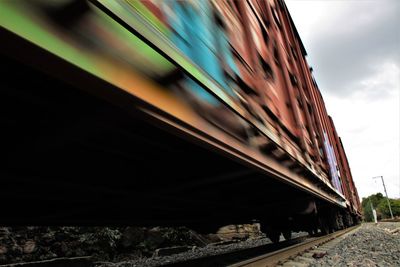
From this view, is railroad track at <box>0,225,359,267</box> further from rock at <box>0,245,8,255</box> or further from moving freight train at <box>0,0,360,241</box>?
rock at <box>0,245,8,255</box>

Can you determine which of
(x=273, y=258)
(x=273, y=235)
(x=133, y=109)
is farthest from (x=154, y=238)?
(x=133, y=109)

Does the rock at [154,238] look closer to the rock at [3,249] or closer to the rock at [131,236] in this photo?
the rock at [131,236]

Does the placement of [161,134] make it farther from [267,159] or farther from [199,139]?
[267,159]

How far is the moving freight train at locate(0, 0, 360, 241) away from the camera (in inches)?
41.7

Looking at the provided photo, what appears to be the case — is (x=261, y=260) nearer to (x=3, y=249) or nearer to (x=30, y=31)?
(x=30, y=31)

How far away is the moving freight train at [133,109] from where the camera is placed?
1059 mm

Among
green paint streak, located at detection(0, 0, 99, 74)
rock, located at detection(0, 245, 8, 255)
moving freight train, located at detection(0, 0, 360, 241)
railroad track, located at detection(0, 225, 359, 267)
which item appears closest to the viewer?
green paint streak, located at detection(0, 0, 99, 74)

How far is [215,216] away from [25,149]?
375cm

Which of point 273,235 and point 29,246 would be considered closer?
point 29,246

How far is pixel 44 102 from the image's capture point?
5.08 ft

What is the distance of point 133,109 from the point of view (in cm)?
124

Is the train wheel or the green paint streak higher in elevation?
the green paint streak

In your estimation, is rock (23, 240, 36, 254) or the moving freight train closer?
the moving freight train

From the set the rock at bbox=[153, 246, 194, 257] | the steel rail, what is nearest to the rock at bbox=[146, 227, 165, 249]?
the rock at bbox=[153, 246, 194, 257]
